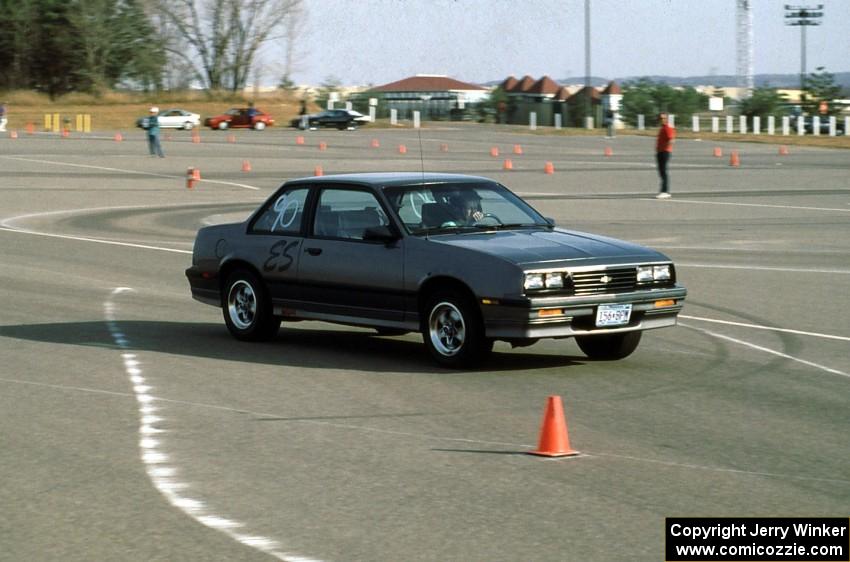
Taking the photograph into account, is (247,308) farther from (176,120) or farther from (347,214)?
(176,120)

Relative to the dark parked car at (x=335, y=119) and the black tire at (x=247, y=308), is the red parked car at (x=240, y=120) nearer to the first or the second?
the dark parked car at (x=335, y=119)

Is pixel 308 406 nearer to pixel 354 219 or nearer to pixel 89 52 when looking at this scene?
pixel 354 219

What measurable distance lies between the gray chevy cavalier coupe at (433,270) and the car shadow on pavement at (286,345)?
0.27 metres

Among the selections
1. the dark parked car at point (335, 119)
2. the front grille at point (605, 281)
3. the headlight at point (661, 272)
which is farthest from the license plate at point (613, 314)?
Answer: the dark parked car at point (335, 119)

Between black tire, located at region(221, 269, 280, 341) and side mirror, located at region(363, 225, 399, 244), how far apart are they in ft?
4.90

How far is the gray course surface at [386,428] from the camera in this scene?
6.41 m

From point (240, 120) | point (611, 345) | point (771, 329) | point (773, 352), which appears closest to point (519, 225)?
point (611, 345)

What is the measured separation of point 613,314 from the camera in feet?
35.2

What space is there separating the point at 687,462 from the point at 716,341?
494 centimetres

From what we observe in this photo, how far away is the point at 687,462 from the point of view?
7738mm

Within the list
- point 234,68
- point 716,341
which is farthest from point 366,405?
point 234,68

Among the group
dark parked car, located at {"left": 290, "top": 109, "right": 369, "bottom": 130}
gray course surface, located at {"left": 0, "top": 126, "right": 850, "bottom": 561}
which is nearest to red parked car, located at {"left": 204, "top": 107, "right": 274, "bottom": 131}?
dark parked car, located at {"left": 290, "top": 109, "right": 369, "bottom": 130}

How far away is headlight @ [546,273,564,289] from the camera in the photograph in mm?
10508

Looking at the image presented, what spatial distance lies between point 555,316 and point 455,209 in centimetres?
164
